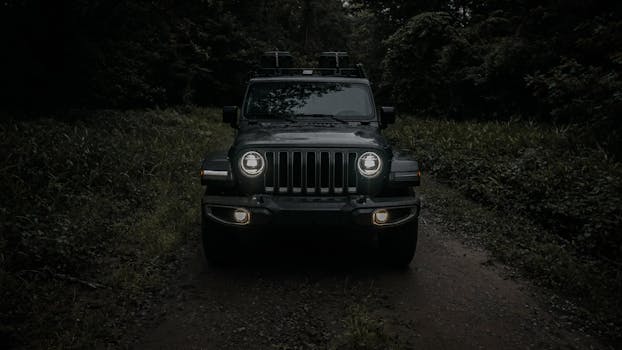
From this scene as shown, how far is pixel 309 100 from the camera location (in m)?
5.41

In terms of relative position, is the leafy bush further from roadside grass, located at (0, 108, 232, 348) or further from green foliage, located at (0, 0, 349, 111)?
green foliage, located at (0, 0, 349, 111)

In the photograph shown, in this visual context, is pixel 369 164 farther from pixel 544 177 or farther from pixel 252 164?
pixel 544 177

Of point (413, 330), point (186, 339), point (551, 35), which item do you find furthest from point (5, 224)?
point (551, 35)

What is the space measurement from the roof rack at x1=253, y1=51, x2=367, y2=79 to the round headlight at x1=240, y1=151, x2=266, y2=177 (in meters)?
2.20

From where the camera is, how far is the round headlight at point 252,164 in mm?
4105

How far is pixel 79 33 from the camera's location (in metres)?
10.7

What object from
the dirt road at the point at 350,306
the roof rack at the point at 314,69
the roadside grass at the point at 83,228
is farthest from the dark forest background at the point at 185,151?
the roof rack at the point at 314,69

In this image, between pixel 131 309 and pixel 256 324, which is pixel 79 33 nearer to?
pixel 131 309

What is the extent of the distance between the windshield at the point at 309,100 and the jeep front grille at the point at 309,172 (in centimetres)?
128

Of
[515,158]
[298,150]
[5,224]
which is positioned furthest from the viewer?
[515,158]

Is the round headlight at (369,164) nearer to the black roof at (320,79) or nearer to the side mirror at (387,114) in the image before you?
the side mirror at (387,114)

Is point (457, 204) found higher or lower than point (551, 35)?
lower

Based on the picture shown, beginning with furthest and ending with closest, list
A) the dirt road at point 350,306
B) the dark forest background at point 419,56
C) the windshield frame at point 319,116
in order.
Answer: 1. the dark forest background at point 419,56
2. the windshield frame at point 319,116
3. the dirt road at point 350,306

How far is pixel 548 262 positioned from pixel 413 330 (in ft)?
Result: 7.01
